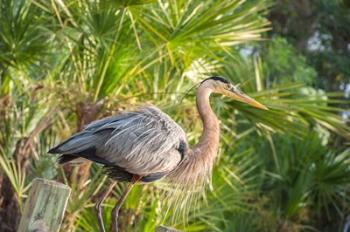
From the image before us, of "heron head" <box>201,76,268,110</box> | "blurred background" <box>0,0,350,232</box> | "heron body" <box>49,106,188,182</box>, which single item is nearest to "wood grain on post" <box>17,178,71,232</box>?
"heron body" <box>49,106,188,182</box>

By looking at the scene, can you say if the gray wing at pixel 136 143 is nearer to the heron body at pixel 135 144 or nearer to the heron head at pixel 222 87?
the heron body at pixel 135 144

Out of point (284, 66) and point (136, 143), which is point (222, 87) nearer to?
point (136, 143)

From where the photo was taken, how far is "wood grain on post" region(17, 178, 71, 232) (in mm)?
4188

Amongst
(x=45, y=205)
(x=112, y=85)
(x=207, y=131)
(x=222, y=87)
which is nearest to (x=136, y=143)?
(x=207, y=131)

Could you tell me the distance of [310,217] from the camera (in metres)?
11.0

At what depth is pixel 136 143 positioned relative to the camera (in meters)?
5.60

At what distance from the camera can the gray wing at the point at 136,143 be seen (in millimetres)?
5543

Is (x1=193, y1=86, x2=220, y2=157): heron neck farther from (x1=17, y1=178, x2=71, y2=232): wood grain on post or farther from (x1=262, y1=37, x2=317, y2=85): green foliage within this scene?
(x1=262, y1=37, x2=317, y2=85): green foliage

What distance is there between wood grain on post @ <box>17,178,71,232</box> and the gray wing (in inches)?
50.7

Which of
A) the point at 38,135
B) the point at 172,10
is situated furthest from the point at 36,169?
the point at 172,10

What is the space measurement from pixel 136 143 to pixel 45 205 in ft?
4.81

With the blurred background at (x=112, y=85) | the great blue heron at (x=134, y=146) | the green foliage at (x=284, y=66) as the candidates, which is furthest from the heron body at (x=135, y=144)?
the green foliage at (x=284, y=66)

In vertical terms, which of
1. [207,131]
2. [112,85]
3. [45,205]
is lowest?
[45,205]

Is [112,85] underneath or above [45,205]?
above
